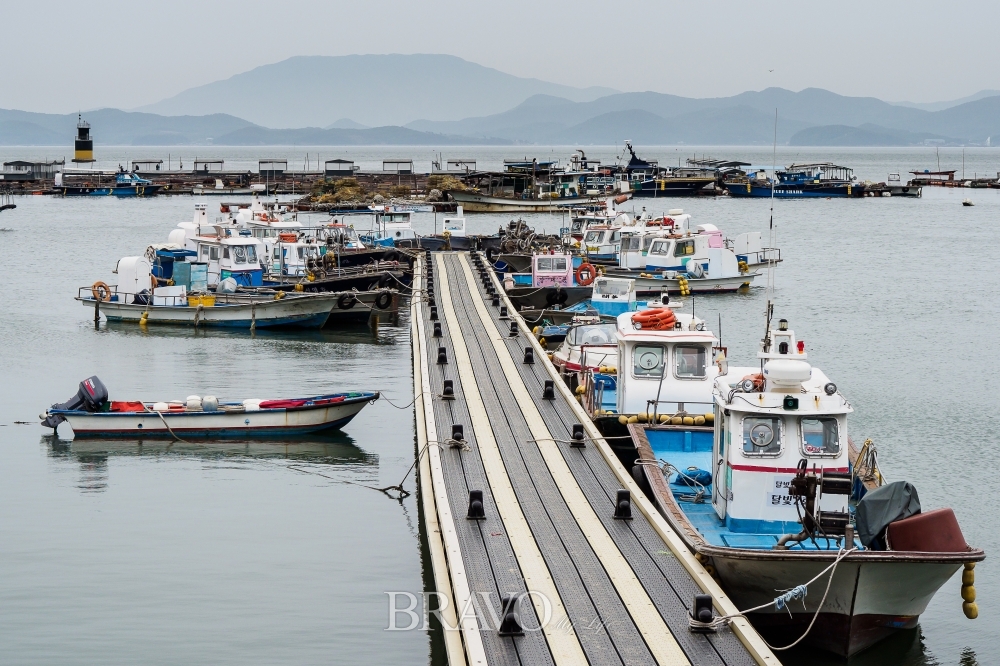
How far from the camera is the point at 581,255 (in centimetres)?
5034

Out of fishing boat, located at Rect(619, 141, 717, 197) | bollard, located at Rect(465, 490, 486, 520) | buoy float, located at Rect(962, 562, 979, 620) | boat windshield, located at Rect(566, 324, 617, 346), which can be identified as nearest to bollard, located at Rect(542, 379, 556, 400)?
boat windshield, located at Rect(566, 324, 617, 346)

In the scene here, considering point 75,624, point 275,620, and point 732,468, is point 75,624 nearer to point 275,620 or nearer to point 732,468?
point 275,620

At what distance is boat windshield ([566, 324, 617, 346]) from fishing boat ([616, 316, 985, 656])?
29.2 feet

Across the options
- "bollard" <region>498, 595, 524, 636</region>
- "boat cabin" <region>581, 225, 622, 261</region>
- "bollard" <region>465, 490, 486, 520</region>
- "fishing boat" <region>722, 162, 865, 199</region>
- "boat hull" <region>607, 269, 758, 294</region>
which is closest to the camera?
"bollard" <region>498, 595, 524, 636</region>

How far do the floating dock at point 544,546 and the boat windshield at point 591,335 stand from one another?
319 centimetres

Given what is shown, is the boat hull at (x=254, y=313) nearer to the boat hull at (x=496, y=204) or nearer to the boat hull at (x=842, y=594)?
the boat hull at (x=842, y=594)

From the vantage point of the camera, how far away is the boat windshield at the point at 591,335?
2695cm

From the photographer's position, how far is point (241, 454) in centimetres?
2550

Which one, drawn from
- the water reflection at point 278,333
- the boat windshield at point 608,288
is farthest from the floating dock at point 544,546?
the water reflection at point 278,333

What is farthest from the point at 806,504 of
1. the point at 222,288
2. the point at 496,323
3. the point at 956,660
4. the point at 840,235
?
the point at 840,235

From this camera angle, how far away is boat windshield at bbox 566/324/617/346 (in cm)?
2695

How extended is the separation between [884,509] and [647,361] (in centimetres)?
723

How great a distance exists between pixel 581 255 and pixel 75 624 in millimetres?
35918

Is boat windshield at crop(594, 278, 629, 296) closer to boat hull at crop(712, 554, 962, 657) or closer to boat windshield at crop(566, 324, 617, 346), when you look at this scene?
boat windshield at crop(566, 324, 617, 346)
